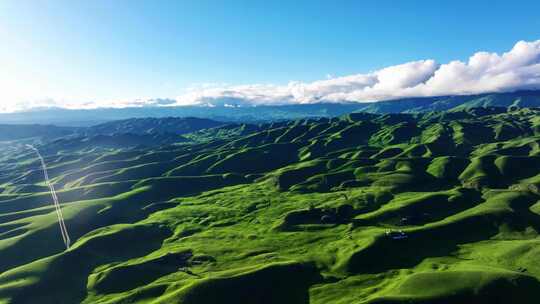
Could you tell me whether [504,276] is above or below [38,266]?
above

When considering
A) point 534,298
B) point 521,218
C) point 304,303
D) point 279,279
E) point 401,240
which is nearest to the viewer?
point 534,298

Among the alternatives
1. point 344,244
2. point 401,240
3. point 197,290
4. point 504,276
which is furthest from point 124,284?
point 504,276

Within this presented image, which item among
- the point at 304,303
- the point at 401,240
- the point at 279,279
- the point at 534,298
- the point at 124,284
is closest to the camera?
the point at 534,298

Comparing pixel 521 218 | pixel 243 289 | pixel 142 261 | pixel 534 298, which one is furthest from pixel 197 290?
pixel 521 218

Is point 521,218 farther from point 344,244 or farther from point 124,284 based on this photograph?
point 124,284

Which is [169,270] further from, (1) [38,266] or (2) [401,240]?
(2) [401,240]

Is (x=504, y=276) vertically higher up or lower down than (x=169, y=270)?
higher up

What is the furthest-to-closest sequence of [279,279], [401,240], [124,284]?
[401,240] < [124,284] < [279,279]

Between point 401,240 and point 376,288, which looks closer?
point 376,288

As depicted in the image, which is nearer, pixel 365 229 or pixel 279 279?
pixel 279 279
